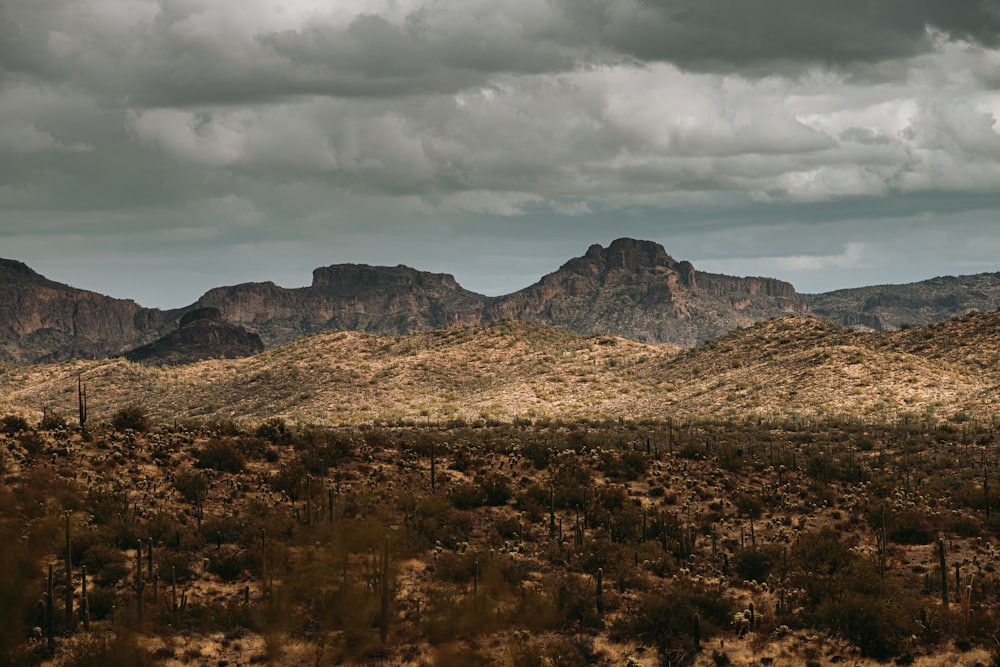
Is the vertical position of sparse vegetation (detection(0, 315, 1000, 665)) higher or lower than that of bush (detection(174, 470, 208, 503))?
lower

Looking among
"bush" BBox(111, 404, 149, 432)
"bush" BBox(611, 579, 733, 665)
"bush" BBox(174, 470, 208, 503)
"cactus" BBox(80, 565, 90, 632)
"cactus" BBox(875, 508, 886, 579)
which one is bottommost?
"bush" BBox(611, 579, 733, 665)

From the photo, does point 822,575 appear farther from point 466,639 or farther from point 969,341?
point 969,341

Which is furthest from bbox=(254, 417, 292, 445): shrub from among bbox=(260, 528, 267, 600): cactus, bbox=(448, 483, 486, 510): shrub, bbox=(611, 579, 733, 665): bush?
bbox=(611, 579, 733, 665): bush

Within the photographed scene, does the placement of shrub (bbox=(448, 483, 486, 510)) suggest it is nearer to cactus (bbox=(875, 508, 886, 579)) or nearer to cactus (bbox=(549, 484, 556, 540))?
cactus (bbox=(549, 484, 556, 540))

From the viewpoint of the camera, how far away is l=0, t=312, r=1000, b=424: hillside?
95.5 m

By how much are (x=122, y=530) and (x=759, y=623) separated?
23.5 metres

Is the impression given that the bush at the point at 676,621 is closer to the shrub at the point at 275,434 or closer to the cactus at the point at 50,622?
the cactus at the point at 50,622

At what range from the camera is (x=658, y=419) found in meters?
95.4

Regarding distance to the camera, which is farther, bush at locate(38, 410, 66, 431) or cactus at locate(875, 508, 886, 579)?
bush at locate(38, 410, 66, 431)

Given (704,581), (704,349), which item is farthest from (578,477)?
(704,349)

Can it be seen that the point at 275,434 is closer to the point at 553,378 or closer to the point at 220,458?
the point at 220,458

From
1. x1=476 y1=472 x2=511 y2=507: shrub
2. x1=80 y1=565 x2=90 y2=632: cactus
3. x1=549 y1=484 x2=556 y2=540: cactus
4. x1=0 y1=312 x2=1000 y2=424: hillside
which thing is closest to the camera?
x1=80 y1=565 x2=90 y2=632: cactus

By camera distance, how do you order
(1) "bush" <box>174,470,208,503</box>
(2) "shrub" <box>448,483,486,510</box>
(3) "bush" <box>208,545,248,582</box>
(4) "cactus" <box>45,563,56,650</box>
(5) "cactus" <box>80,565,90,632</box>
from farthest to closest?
(2) "shrub" <box>448,483,486,510</box>, (1) "bush" <box>174,470,208,503</box>, (3) "bush" <box>208,545,248,582</box>, (5) "cactus" <box>80,565,90,632</box>, (4) "cactus" <box>45,563,56,650</box>

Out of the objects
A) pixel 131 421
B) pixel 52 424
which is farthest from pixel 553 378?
pixel 52 424
